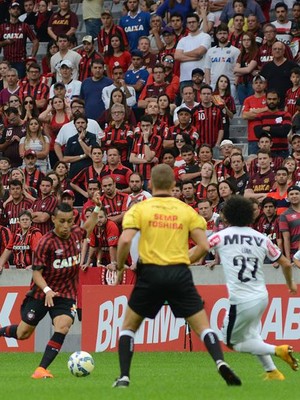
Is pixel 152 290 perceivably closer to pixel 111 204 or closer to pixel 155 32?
pixel 111 204

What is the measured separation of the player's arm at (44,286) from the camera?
1231 cm

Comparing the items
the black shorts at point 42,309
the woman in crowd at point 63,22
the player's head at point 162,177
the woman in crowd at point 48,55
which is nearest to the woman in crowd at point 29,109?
the woman in crowd at point 48,55

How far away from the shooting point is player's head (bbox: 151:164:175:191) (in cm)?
A: 1028

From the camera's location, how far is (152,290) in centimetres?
1026

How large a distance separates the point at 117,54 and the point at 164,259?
14648mm

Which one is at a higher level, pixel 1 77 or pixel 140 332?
pixel 1 77

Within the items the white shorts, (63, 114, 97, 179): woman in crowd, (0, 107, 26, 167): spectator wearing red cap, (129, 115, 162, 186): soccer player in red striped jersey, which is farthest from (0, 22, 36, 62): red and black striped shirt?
the white shorts

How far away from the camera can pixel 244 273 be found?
430 inches

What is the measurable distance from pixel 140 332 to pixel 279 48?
21.4ft

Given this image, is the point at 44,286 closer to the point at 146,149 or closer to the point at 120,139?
the point at 146,149

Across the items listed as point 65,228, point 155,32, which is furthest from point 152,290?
point 155,32

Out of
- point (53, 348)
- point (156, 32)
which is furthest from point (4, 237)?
point (53, 348)

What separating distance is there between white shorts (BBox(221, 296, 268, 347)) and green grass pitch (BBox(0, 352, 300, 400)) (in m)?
0.44

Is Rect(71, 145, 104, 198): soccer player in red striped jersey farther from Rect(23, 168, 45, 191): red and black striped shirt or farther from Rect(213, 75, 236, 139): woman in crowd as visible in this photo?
Rect(213, 75, 236, 139): woman in crowd
